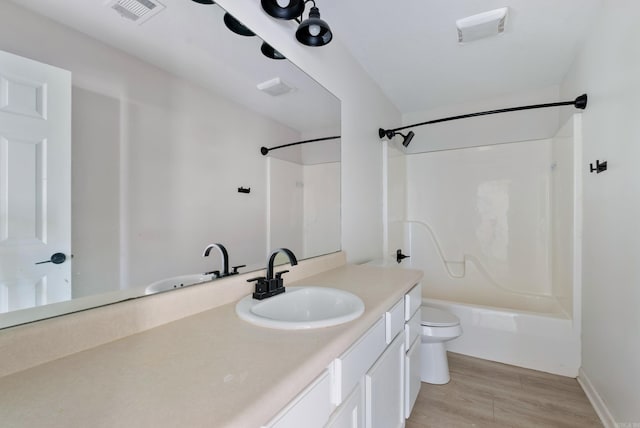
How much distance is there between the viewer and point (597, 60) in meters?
1.69

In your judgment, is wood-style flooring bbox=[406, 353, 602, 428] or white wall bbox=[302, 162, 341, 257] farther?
white wall bbox=[302, 162, 341, 257]

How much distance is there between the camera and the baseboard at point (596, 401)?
1428 millimetres

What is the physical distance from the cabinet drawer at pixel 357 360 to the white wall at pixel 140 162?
0.59 meters

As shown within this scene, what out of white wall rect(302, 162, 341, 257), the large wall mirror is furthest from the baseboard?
the large wall mirror

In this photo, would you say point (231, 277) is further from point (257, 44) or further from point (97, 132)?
point (257, 44)

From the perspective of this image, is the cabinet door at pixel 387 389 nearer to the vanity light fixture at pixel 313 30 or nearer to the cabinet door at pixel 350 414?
the cabinet door at pixel 350 414

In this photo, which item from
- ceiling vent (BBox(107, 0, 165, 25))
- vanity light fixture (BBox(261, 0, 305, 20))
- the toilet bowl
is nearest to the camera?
ceiling vent (BBox(107, 0, 165, 25))

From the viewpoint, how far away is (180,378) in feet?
1.73

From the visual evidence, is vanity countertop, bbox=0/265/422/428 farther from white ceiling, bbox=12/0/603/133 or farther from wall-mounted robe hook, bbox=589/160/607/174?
wall-mounted robe hook, bbox=589/160/607/174

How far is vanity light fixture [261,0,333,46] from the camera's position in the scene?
3.97 feet

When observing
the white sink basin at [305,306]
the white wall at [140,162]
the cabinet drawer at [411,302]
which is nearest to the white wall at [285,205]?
the white wall at [140,162]

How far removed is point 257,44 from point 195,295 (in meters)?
1.13

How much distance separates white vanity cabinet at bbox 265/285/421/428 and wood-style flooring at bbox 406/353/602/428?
234mm

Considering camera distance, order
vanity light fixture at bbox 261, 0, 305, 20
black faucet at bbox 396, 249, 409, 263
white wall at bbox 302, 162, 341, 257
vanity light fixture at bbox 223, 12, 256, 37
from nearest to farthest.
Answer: vanity light fixture at bbox 223, 12, 256, 37 → vanity light fixture at bbox 261, 0, 305, 20 → white wall at bbox 302, 162, 341, 257 → black faucet at bbox 396, 249, 409, 263
